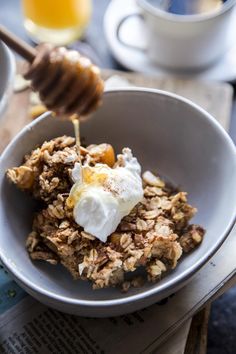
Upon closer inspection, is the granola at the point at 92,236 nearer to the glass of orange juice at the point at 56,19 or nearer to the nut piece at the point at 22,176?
the nut piece at the point at 22,176

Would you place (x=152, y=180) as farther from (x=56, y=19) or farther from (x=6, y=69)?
(x=56, y=19)

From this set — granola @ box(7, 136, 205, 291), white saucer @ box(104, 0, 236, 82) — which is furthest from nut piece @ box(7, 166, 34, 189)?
white saucer @ box(104, 0, 236, 82)

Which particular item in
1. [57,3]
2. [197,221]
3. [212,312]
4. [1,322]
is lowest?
[212,312]

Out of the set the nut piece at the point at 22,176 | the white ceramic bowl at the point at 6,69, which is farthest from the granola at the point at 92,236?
the white ceramic bowl at the point at 6,69

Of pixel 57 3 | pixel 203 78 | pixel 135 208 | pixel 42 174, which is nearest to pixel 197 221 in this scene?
pixel 135 208

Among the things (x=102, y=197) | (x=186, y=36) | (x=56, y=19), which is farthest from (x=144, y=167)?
(x=56, y=19)

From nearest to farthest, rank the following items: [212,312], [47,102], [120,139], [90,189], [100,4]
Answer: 1. [47,102]
2. [90,189]
3. [120,139]
4. [212,312]
5. [100,4]

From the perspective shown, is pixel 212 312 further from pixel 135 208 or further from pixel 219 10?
pixel 219 10
